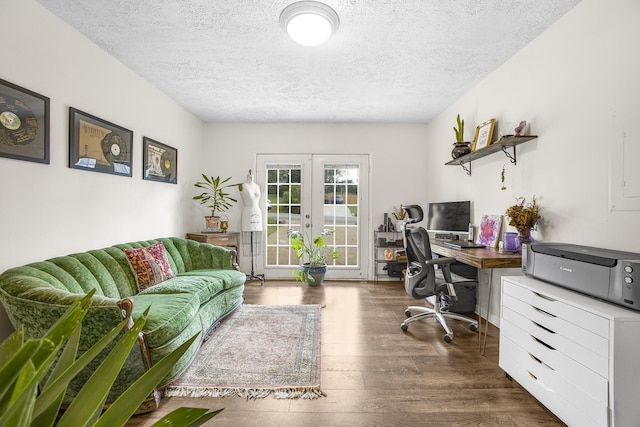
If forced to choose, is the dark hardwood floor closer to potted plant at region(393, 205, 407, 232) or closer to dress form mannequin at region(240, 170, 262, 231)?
potted plant at region(393, 205, 407, 232)

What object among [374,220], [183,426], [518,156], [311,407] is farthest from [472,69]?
[183,426]

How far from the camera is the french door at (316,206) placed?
16.9 ft

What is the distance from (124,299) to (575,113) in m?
3.19

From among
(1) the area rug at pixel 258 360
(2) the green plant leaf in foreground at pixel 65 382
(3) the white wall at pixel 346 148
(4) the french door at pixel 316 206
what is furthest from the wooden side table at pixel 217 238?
(2) the green plant leaf in foreground at pixel 65 382

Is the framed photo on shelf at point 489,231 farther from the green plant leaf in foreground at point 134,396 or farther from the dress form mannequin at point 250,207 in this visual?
the green plant leaf in foreground at point 134,396

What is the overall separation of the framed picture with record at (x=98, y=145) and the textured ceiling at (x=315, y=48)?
0.69 meters

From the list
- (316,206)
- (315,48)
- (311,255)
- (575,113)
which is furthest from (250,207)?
(575,113)

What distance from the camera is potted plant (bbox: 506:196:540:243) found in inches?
99.6

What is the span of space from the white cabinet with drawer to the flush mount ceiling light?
2.25 meters

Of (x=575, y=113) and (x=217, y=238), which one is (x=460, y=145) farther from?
(x=217, y=238)

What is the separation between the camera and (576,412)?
1.60 meters

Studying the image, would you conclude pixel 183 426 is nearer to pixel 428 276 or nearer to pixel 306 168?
pixel 428 276

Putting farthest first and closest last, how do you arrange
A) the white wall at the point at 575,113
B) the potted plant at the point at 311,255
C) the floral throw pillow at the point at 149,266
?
the potted plant at the point at 311,255
the floral throw pillow at the point at 149,266
the white wall at the point at 575,113

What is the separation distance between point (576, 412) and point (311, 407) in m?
1.42
